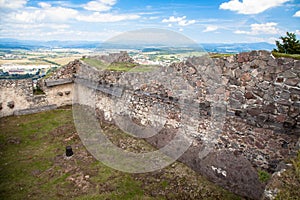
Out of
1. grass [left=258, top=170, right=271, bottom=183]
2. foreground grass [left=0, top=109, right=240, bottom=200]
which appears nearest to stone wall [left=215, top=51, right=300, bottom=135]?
grass [left=258, top=170, right=271, bottom=183]

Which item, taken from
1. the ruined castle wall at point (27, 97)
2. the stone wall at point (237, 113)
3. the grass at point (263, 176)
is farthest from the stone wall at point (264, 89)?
the ruined castle wall at point (27, 97)

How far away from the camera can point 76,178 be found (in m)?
→ 6.66

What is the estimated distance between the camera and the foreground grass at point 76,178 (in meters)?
5.91

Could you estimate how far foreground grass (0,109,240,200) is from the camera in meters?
5.91

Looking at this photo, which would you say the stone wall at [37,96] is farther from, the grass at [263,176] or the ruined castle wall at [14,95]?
the grass at [263,176]

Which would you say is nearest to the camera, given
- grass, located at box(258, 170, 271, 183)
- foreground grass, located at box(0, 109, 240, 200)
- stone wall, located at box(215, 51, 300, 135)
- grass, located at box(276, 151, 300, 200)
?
grass, located at box(276, 151, 300, 200)

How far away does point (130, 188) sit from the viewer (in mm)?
6168

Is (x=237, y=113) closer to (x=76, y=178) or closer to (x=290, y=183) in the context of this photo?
(x=290, y=183)

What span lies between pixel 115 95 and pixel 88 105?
3134 mm

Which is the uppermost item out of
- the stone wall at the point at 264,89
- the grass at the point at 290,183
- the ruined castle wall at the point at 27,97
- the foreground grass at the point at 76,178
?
the stone wall at the point at 264,89

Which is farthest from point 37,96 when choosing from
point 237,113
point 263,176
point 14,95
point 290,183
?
point 290,183

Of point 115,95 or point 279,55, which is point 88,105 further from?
point 279,55

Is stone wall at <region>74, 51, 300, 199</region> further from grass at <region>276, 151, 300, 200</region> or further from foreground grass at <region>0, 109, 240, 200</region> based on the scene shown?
foreground grass at <region>0, 109, 240, 200</region>

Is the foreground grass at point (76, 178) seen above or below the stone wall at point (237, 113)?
below
